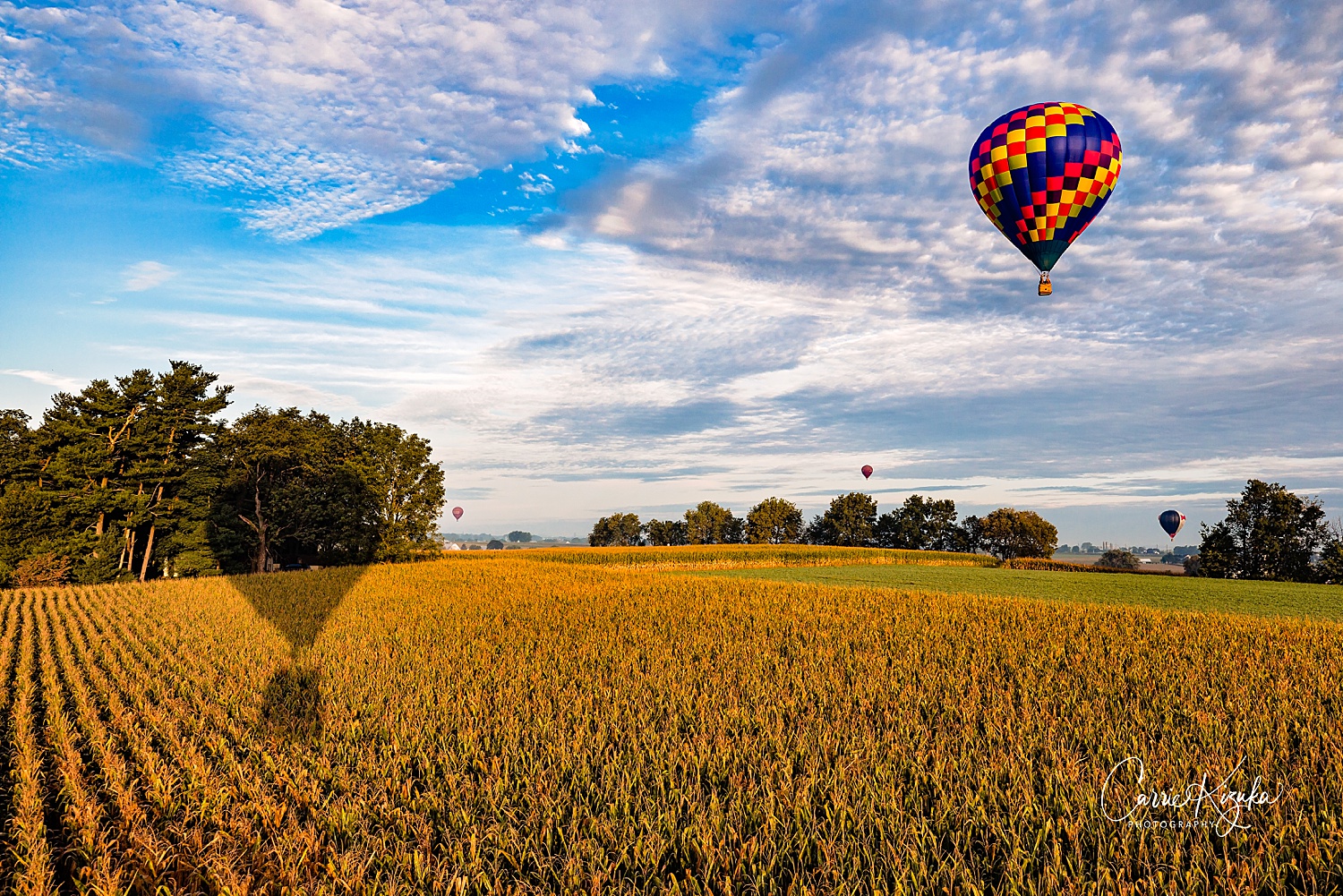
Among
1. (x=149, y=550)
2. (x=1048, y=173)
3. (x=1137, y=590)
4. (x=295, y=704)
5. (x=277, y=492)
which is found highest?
(x=1048, y=173)

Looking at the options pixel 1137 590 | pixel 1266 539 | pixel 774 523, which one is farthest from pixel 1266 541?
pixel 774 523

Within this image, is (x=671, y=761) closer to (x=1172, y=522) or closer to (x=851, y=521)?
(x=1172, y=522)

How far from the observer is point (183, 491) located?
51250mm

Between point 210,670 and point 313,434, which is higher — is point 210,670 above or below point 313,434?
below

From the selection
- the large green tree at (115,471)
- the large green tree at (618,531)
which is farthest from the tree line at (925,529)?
the large green tree at (115,471)

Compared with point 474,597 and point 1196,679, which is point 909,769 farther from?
point 474,597

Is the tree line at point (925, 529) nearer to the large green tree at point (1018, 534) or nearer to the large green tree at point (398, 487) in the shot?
the large green tree at point (1018, 534)

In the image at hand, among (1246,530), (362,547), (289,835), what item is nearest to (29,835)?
(289,835)

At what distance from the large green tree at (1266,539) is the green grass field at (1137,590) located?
1348 inches

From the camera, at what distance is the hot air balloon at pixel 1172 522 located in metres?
60.1

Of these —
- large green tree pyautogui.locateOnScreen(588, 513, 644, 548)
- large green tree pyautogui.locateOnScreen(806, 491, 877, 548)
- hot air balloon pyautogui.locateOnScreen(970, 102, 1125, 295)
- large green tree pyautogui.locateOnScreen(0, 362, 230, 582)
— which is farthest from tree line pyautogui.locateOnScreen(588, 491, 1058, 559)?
hot air balloon pyautogui.locateOnScreen(970, 102, 1125, 295)

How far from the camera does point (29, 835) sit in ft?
16.6

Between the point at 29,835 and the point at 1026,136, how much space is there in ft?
79.1

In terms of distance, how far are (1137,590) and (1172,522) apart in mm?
42113
